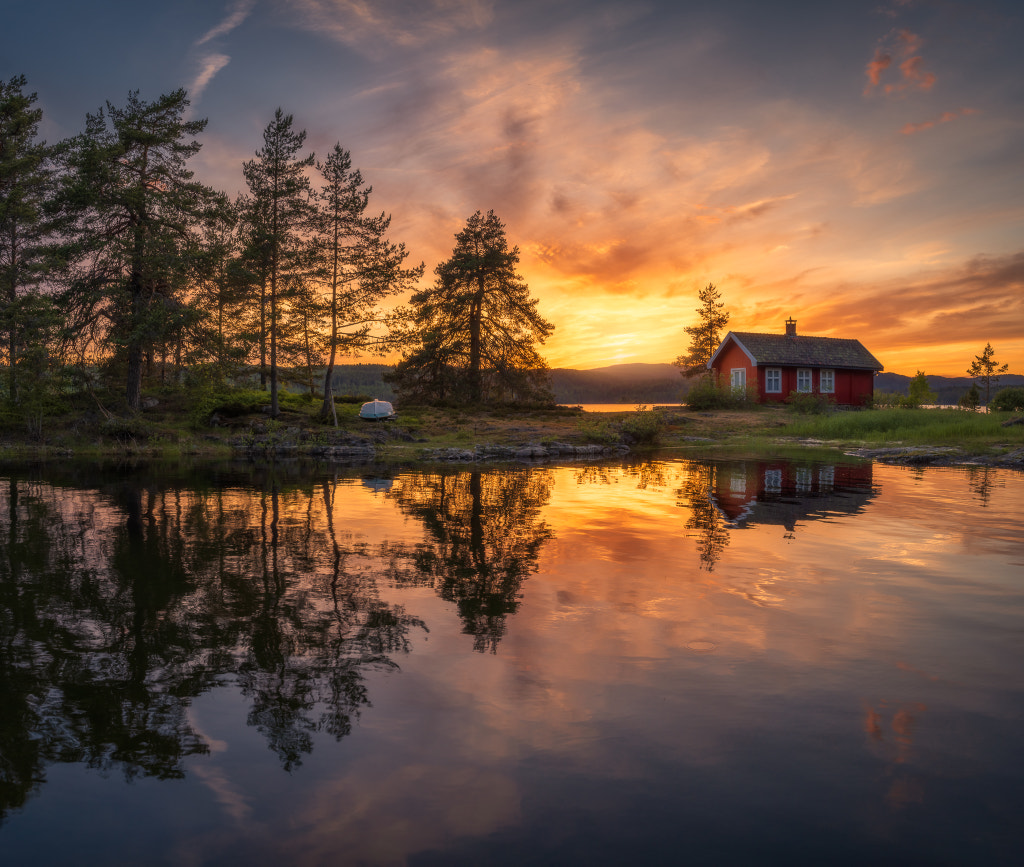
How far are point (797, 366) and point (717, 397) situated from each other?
8.04 meters

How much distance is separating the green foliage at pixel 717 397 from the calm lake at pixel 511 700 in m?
36.7

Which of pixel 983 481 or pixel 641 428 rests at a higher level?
pixel 641 428

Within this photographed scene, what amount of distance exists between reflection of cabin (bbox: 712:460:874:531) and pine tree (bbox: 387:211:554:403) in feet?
77.8

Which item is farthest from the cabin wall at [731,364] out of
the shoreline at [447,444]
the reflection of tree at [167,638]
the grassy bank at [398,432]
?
the reflection of tree at [167,638]

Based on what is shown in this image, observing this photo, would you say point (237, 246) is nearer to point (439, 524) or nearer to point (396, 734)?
point (439, 524)

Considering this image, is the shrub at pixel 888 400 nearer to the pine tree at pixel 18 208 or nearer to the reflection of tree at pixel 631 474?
the reflection of tree at pixel 631 474

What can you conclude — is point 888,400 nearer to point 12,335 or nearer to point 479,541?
point 479,541

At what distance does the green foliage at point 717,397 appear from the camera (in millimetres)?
45781

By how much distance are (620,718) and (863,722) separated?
1.61 m

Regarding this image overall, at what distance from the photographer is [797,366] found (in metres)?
48.6

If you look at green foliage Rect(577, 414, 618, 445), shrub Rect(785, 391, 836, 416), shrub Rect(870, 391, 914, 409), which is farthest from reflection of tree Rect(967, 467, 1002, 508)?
shrub Rect(870, 391, 914, 409)

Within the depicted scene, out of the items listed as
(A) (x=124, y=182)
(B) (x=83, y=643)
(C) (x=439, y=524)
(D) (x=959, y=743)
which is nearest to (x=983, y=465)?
(C) (x=439, y=524)

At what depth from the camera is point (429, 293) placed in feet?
140

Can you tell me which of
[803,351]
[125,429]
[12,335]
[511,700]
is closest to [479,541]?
[511,700]
